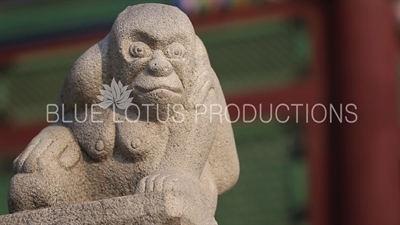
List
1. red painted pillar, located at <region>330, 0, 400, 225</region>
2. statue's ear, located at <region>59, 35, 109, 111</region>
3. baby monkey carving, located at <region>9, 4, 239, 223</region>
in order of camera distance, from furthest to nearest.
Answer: red painted pillar, located at <region>330, 0, 400, 225</region>
statue's ear, located at <region>59, 35, 109, 111</region>
baby monkey carving, located at <region>9, 4, 239, 223</region>

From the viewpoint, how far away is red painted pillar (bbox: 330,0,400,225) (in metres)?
5.11

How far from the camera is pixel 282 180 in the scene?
5336 millimetres

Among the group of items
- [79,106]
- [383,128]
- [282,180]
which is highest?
[79,106]

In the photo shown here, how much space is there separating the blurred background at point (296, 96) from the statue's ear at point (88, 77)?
2846mm

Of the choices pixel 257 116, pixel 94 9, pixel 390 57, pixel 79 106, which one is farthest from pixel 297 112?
pixel 79 106

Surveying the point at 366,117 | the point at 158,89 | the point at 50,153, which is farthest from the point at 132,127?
the point at 366,117

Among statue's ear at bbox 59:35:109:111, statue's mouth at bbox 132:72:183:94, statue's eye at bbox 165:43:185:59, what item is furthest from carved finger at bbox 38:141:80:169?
statue's eye at bbox 165:43:185:59

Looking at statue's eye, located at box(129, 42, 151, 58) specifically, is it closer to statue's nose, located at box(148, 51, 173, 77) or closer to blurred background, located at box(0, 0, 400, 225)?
statue's nose, located at box(148, 51, 173, 77)

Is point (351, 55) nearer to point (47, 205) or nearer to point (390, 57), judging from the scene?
point (390, 57)

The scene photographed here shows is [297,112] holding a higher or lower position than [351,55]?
lower

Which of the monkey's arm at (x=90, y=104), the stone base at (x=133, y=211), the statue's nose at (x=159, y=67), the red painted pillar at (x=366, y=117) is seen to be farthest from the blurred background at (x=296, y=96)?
the stone base at (x=133, y=211)

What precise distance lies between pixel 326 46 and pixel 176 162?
3.46m

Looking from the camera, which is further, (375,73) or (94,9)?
(94,9)

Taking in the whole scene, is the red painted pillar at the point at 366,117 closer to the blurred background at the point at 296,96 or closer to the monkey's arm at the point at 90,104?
the blurred background at the point at 296,96
